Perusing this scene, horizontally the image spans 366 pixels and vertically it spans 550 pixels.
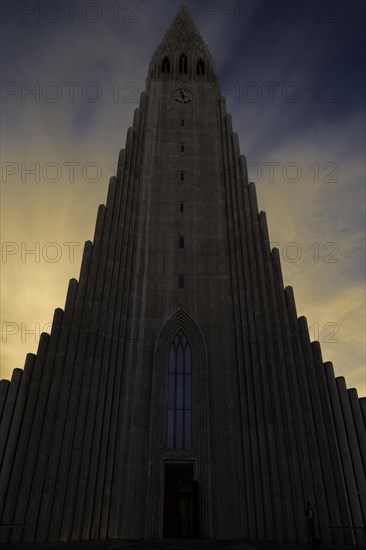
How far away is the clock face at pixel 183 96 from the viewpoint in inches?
1575

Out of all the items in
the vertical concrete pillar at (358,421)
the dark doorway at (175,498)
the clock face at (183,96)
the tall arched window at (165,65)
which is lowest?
the dark doorway at (175,498)

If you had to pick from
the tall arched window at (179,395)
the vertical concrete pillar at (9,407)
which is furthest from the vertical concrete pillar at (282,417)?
the vertical concrete pillar at (9,407)

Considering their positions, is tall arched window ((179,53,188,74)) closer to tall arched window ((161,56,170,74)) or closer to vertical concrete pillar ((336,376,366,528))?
tall arched window ((161,56,170,74))

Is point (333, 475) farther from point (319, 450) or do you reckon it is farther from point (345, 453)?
point (345, 453)

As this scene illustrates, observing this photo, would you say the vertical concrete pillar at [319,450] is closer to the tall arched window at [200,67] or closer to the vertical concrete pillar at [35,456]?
the vertical concrete pillar at [35,456]

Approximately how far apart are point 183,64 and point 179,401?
3638 centimetres

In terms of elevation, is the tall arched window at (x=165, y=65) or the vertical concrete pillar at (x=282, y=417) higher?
the tall arched window at (x=165, y=65)

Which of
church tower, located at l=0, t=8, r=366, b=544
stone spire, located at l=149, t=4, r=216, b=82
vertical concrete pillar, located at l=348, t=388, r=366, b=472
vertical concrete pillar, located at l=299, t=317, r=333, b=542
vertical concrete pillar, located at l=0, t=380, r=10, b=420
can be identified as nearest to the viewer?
vertical concrete pillar, located at l=299, t=317, r=333, b=542

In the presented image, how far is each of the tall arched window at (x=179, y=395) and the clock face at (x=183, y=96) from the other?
24221 mm

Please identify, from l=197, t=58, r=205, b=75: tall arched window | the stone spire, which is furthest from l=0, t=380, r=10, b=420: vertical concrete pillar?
l=197, t=58, r=205, b=75: tall arched window

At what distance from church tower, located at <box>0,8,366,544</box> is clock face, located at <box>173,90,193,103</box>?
1151 centimetres

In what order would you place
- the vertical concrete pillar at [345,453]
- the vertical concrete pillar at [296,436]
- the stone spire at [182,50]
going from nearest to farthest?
the vertical concrete pillar at [345,453]
the vertical concrete pillar at [296,436]
the stone spire at [182,50]

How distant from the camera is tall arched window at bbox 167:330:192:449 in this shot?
24.2 m

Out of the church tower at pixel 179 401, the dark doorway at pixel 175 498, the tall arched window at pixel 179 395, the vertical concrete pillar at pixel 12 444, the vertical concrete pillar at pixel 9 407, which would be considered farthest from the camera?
the tall arched window at pixel 179 395
